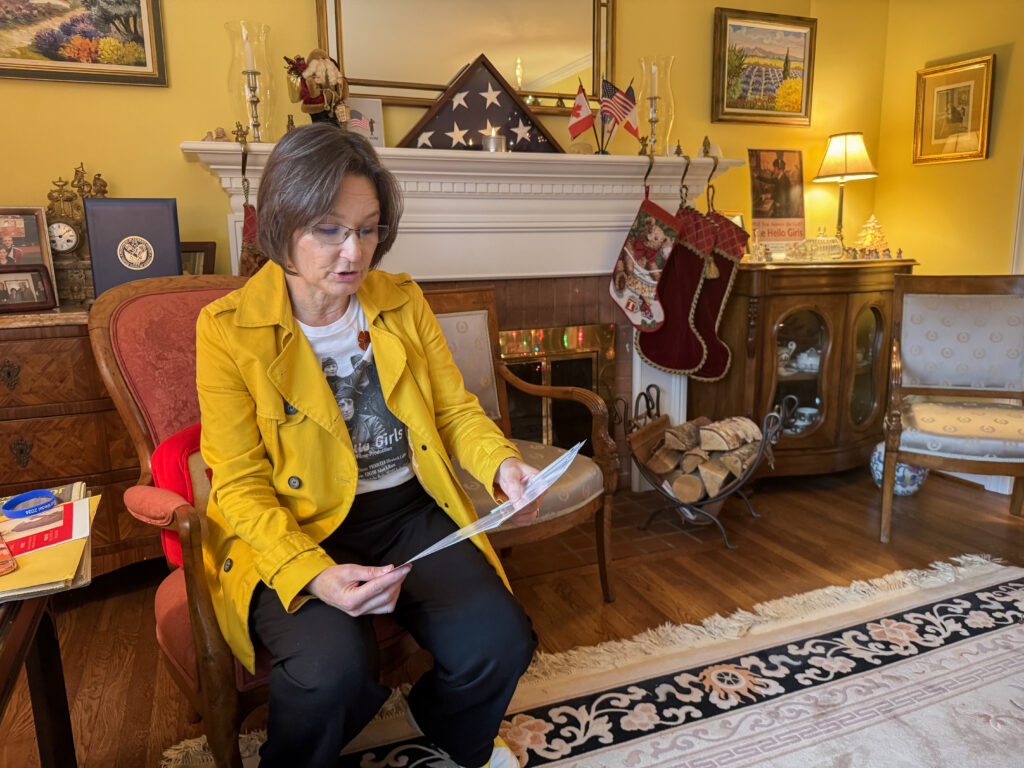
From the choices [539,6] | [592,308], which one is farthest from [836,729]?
[539,6]

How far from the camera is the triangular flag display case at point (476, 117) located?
2.52m

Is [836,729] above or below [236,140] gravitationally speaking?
below

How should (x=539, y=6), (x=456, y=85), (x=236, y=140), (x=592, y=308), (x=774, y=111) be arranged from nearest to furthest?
(x=236, y=140), (x=456, y=85), (x=539, y=6), (x=592, y=308), (x=774, y=111)

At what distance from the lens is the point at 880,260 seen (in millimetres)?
2977

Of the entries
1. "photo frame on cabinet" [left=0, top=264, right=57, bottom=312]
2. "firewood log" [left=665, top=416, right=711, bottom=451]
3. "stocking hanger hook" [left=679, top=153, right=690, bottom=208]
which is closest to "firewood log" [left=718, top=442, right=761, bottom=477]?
"firewood log" [left=665, top=416, right=711, bottom=451]

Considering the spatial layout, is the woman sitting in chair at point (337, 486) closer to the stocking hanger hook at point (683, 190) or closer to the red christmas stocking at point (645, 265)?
the red christmas stocking at point (645, 265)

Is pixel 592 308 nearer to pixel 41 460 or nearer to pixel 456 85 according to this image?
pixel 456 85

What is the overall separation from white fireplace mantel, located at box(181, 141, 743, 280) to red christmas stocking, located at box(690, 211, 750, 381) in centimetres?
29

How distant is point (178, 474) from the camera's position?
136 cm

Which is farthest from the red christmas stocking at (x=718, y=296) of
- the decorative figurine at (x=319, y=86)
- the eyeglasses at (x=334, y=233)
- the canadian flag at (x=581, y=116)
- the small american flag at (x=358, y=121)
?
the eyeglasses at (x=334, y=233)

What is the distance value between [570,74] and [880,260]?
1.51 metres

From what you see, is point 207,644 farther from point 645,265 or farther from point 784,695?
point 645,265

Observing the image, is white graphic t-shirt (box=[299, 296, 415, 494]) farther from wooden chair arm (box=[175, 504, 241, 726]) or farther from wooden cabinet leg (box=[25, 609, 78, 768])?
wooden cabinet leg (box=[25, 609, 78, 768])

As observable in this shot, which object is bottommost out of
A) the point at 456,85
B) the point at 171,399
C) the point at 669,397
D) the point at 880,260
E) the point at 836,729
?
the point at 836,729
